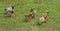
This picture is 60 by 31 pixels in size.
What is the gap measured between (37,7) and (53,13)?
954 mm

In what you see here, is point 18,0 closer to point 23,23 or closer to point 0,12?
point 0,12

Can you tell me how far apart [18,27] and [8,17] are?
0.99 m

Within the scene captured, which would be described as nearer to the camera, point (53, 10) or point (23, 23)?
point (23, 23)

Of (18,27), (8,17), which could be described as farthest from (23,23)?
(8,17)

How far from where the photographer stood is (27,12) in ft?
30.4

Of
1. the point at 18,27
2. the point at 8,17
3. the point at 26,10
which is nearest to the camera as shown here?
the point at 18,27

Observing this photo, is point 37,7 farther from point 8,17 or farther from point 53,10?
point 8,17

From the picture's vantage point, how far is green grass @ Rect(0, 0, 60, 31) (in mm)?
8039

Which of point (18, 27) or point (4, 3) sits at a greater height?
point (4, 3)

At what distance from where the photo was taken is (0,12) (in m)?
9.21

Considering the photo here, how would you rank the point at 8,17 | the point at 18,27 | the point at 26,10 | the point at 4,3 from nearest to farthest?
1. the point at 18,27
2. the point at 8,17
3. the point at 26,10
4. the point at 4,3

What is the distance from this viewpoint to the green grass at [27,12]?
8039 millimetres

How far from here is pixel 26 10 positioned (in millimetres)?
9469

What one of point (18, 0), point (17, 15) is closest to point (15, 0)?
point (18, 0)
